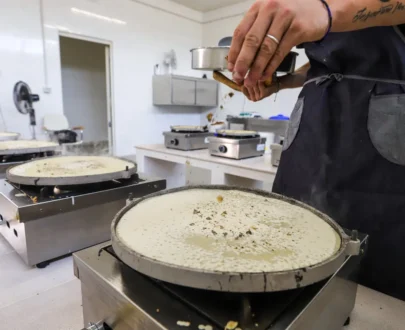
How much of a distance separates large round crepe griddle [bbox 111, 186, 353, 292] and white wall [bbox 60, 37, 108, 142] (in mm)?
6766

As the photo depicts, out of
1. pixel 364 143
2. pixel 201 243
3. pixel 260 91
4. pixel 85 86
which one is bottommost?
pixel 201 243

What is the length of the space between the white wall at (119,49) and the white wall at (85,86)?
193cm

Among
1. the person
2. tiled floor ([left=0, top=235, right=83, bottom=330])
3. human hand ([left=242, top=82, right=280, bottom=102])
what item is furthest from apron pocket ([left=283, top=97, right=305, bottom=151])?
tiled floor ([left=0, top=235, right=83, bottom=330])

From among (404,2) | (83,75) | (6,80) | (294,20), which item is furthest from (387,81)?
(83,75)

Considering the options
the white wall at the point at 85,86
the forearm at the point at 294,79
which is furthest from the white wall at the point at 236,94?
the forearm at the point at 294,79

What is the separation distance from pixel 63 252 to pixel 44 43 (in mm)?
4088

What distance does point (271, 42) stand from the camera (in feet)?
1.72

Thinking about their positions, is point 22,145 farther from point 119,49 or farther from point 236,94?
point 236,94

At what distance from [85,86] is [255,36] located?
719 cm

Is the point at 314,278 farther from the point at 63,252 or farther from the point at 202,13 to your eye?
the point at 202,13

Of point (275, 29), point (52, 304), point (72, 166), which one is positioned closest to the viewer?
point (275, 29)

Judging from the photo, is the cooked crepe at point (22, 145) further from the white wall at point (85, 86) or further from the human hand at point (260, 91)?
the white wall at point (85, 86)

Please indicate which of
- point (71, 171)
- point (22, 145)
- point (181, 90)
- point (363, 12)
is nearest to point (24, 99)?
point (22, 145)

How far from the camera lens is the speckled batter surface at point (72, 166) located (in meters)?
1.13
